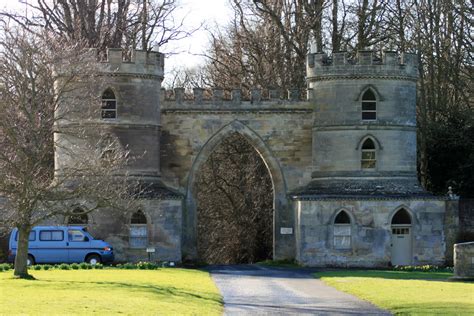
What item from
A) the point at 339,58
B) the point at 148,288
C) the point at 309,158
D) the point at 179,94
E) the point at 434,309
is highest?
the point at 339,58

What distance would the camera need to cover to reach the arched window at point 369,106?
4172 centimetres

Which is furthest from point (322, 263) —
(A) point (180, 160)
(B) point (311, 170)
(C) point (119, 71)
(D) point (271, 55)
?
(D) point (271, 55)

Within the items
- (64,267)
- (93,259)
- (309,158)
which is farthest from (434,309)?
(309,158)

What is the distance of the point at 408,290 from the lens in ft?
91.6

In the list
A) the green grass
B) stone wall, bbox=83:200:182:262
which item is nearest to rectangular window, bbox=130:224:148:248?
stone wall, bbox=83:200:182:262

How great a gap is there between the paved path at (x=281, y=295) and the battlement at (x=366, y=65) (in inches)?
318

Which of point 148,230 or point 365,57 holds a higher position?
point 365,57

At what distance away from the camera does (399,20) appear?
5009 centimetres

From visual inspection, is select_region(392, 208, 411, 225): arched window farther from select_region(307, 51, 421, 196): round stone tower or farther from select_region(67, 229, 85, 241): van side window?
select_region(67, 229, 85, 241): van side window

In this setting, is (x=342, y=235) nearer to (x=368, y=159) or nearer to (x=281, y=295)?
(x=368, y=159)

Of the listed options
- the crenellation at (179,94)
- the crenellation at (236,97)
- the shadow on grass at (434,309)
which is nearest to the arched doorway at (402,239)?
the crenellation at (236,97)

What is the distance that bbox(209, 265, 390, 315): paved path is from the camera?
22.8m

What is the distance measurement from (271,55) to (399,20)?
6.30 meters

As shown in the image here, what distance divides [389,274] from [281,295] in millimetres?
9262
